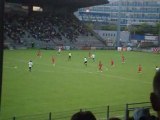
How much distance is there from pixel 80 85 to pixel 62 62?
325 centimetres

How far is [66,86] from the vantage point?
246 inches

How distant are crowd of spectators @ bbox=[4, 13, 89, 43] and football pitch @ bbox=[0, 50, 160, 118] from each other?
7.14 feet

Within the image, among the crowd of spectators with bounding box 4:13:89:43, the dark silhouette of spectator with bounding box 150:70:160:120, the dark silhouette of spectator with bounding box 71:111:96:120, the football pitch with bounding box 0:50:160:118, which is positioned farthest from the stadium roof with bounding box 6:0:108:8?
the dark silhouette of spectator with bounding box 150:70:160:120

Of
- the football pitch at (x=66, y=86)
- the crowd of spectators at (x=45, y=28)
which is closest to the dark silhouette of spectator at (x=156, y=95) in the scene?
the football pitch at (x=66, y=86)

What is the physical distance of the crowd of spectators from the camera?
11.8 m

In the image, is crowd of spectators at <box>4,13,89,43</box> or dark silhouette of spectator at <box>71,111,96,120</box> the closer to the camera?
dark silhouette of spectator at <box>71,111,96,120</box>

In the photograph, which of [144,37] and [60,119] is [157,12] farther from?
[144,37]

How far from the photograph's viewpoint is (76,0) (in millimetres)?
10375

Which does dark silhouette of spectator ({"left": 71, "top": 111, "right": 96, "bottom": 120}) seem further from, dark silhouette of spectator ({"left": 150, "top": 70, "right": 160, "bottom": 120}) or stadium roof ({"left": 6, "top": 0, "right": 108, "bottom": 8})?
stadium roof ({"left": 6, "top": 0, "right": 108, "bottom": 8})

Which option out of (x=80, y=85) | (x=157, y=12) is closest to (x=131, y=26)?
(x=80, y=85)

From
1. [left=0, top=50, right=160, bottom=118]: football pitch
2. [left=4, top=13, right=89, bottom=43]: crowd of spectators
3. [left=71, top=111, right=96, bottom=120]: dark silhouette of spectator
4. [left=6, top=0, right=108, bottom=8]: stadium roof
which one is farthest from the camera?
[left=4, top=13, right=89, bottom=43]: crowd of spectators

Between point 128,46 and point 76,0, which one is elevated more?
point 76,0

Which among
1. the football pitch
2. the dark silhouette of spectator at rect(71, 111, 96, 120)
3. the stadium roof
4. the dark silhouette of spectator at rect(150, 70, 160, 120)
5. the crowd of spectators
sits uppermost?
the stadium roof

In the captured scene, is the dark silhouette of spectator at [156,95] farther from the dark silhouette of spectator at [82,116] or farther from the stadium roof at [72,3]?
the stadium roof at [72,3]
